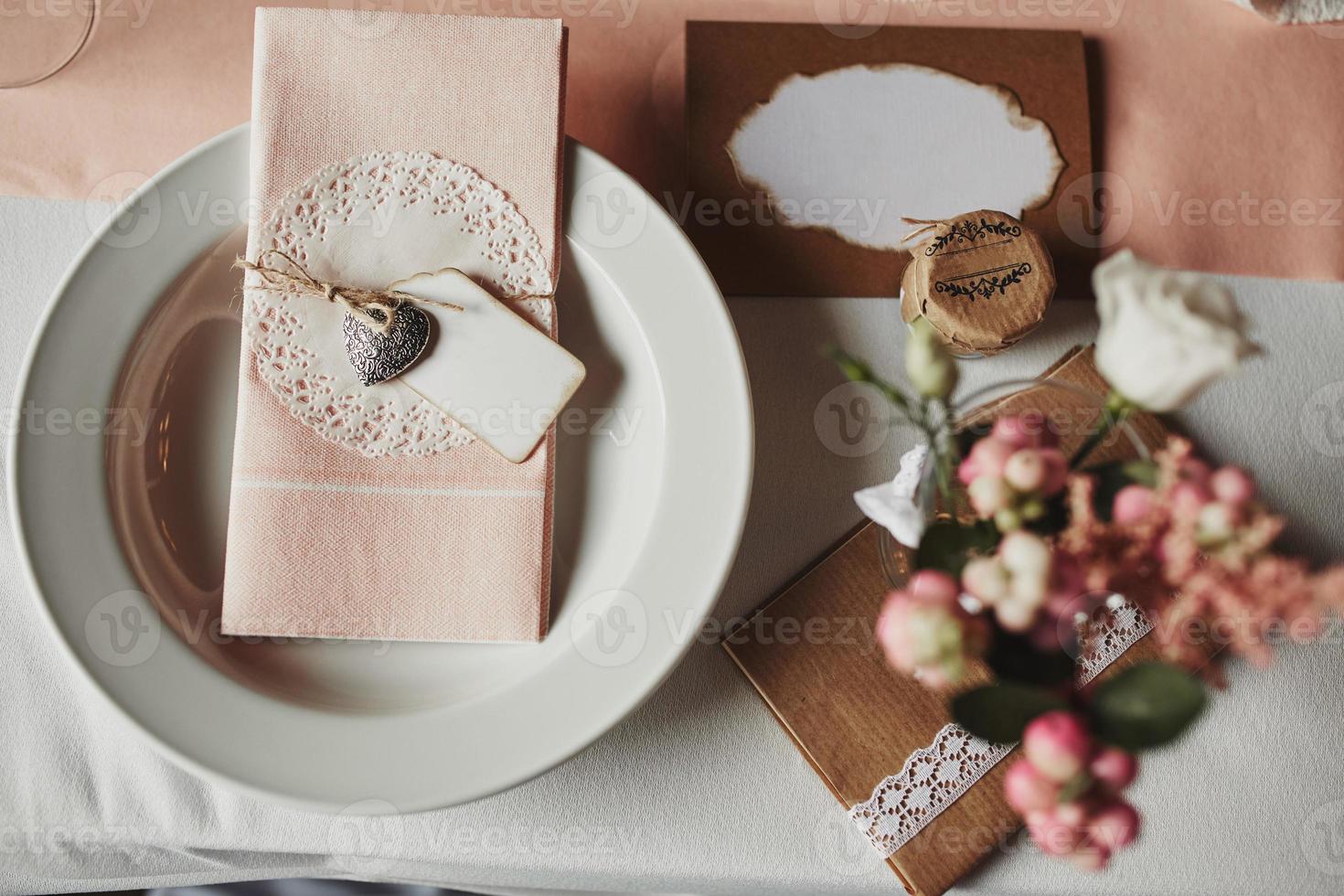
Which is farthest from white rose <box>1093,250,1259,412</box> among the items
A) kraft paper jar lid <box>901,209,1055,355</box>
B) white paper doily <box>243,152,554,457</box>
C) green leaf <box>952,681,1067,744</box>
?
white paper doily <box>243,152,554,457</box>

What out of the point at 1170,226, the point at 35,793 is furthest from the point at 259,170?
the point at 1170,226

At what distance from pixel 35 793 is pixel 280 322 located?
14.7 inches

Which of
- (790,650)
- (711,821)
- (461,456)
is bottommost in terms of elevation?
(711,821)

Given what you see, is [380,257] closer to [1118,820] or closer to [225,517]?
[225,517]

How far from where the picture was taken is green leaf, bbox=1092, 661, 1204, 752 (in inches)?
13.8

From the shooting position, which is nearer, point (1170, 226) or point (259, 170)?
point (259, 170)

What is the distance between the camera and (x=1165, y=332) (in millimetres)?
331

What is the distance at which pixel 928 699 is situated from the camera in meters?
0.61

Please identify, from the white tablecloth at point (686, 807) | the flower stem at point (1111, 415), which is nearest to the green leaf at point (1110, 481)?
the flower stem at point (1111, 415)

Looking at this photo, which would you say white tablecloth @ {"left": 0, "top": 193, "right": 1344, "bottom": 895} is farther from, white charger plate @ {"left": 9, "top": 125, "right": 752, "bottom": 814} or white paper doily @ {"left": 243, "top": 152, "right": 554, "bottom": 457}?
white paper doily @ {"left": 243, "top": 152, "right": 554, "bottom": 457}

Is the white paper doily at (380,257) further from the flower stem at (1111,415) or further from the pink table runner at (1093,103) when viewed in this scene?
the flower stem at (1111,415)

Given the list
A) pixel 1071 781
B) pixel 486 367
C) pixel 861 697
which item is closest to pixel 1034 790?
pixel 1071 781

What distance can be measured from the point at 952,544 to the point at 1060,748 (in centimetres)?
11

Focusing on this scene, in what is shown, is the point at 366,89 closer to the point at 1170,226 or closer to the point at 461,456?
the point at 461,456
